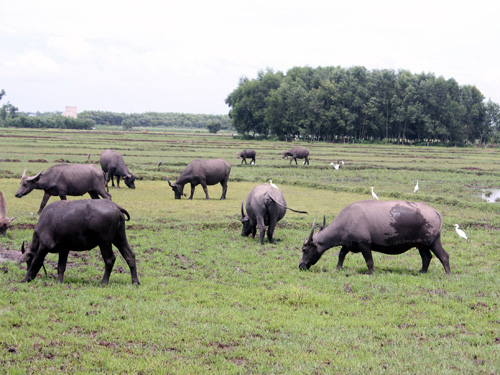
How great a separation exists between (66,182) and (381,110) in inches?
2826

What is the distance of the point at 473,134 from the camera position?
91125 mm

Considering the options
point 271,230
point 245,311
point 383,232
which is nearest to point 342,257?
point 383,232

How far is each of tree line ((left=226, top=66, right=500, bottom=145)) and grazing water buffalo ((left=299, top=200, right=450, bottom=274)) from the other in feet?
227

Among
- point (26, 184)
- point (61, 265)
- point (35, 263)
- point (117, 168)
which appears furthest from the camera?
point (117, 168)

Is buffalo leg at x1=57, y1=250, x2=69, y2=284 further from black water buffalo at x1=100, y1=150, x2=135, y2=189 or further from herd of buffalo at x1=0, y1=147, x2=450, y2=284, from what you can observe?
black water buffalo at x1=100, y1=150, x2=135, y2=189

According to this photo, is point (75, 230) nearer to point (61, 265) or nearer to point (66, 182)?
point (61, 265)

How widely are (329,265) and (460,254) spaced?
11.2 feet

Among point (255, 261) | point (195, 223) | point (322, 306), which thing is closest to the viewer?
point (322, 306)

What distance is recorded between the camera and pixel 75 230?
8742 mm

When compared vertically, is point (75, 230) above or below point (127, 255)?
above

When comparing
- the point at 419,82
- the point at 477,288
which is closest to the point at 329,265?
the point at 477,288

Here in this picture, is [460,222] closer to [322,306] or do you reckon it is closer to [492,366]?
[322,306]

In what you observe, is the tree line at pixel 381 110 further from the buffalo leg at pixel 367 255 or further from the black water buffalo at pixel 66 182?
the buffalo leg at pixel 367 255

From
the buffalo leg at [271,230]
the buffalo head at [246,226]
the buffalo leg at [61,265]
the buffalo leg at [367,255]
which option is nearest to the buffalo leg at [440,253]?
the buffalo leg at [367,255]
